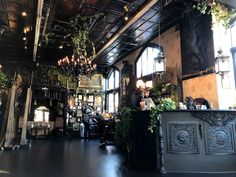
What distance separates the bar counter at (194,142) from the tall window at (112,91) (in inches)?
382

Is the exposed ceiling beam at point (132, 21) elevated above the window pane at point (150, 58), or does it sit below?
above

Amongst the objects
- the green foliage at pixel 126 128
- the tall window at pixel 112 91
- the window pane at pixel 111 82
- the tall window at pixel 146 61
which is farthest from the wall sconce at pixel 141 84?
the window pane at pixel 111 82

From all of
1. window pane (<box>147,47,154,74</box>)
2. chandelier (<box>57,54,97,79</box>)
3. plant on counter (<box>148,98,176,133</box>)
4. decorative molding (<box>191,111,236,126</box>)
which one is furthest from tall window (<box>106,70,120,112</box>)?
decorative molding (<box>191,111,236,126</box>)

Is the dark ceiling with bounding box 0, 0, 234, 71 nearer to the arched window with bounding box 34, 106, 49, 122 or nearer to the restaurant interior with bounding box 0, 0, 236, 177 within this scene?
the restaurant interior with bounding box 0, 0, 236, 177

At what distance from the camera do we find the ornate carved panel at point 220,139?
14.0 feet

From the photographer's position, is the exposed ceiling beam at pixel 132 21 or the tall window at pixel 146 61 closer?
the exposed ceiling beam at pixel 132 21

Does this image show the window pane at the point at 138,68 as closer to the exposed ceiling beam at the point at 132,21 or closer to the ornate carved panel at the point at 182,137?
the exposed ceiling beam at the point at 132,21

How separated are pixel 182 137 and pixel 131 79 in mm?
7742

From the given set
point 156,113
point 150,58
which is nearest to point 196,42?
point 150,58

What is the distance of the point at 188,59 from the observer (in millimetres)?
7898

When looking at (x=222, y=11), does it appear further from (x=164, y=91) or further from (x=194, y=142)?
(x=164, y=91)

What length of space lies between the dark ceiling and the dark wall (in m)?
0.50

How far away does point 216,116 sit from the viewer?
14.1ft

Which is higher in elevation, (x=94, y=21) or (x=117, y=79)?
(x=94, y=21)
